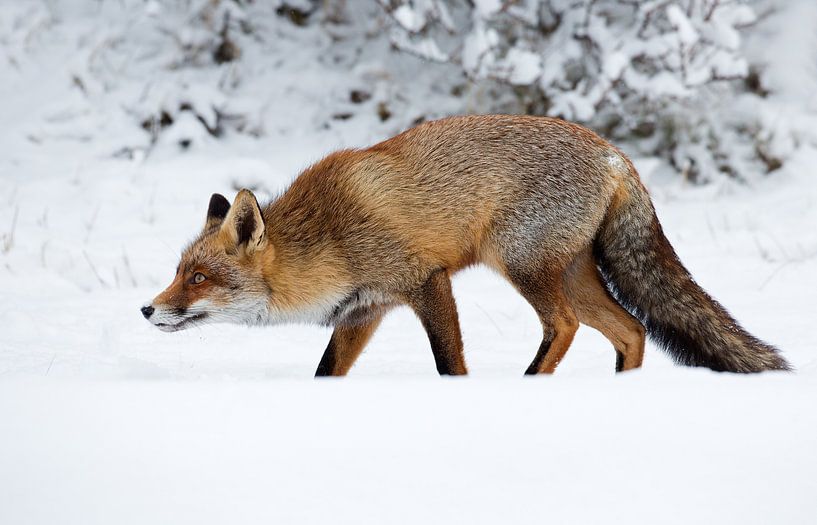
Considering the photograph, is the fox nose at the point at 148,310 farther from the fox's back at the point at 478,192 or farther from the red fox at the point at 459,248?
the fox's back at the point at 478,192

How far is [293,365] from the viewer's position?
4922mm

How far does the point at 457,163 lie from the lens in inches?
167

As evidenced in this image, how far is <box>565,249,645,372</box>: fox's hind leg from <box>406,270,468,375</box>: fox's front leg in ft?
2.20

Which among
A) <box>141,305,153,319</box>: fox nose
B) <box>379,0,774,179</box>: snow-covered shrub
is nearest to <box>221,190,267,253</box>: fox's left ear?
<box>141,305,153,319</box>: fox nose

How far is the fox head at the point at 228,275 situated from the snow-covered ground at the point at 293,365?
12.4 inches

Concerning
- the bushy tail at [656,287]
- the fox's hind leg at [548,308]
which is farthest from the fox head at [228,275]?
the bushy tail at [656,287]

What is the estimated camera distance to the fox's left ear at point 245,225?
4.03 meters

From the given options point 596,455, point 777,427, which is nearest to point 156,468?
point 596,455

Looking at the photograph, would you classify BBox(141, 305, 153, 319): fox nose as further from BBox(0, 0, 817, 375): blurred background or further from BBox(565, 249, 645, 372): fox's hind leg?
BBox(0, 0, 817, 375): blurred background

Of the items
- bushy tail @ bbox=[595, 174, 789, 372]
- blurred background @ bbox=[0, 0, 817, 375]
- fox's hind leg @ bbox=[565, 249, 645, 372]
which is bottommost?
blurred background @ bbox=[0, 0, 817, 375]

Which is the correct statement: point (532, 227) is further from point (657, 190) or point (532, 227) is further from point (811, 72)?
point (811, 72)

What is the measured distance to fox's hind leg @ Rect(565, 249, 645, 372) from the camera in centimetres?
431

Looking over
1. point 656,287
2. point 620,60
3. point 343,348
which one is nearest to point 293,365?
point 343,348

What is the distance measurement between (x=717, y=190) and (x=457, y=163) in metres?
4.89
